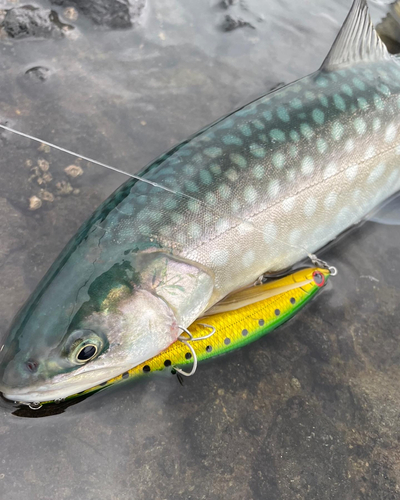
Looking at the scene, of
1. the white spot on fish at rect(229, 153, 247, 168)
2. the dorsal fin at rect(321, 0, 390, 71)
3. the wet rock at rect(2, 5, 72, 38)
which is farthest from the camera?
the wet rock at rect(2, 5, 72, 38)

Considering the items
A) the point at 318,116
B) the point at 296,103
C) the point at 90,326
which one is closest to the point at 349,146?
the point at 318,116

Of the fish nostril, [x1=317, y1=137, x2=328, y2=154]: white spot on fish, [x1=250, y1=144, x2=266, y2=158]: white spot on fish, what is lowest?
the fish nostril

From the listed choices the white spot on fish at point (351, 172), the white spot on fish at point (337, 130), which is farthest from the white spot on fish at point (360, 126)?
the white spot on fish at point (351, 172)

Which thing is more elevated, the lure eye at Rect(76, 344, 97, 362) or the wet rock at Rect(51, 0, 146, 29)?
the wet rock at Rect(51, 0, 146, 29)

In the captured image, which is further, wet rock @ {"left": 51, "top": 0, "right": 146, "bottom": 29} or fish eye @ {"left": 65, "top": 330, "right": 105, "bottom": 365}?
wet rock @ {"left": 51, "top": 0, "right": 146, "bottom": 29}

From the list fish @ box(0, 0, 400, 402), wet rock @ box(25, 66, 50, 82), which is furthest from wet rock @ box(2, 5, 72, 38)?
fish @ box(0, 0, 400, 402)

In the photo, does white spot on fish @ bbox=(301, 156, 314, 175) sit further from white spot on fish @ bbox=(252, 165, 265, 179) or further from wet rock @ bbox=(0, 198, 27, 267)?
wet rock @ bbox=(0, 198, 27, 267)

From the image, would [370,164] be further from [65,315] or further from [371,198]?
[65,315]

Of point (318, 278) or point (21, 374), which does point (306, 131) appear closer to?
point (318, 278)
